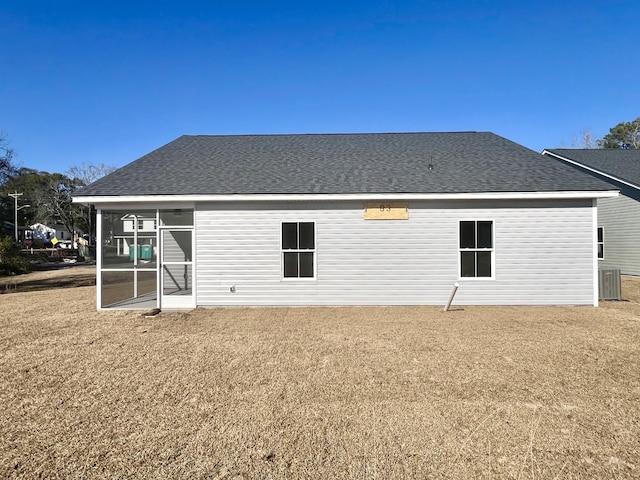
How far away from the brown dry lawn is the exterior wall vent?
10.7 feet

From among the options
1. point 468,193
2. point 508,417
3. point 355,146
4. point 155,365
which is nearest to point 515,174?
point 468,193

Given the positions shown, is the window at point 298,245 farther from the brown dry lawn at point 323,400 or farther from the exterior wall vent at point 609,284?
the exterior wall vent at point 609,284

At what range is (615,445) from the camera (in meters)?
3.41

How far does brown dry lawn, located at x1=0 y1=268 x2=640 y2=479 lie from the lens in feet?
10.4

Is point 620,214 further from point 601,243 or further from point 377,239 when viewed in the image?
point 377,239

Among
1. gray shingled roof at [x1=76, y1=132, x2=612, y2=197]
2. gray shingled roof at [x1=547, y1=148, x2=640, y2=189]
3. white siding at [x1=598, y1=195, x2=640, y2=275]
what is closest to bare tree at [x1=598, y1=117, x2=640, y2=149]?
gray shingled roof at [x1=547, y1=148, x2=640, y2=189]

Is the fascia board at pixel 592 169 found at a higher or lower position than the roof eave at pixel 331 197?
higher

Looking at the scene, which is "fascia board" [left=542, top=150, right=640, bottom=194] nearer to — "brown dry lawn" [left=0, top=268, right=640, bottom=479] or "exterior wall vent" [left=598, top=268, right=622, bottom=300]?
"exterior wall vent" [left=598, top=268, right=622, bottom=300]

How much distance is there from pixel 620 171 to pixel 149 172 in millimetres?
20398

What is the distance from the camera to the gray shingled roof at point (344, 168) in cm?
991

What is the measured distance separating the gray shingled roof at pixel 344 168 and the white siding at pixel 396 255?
0.53 meters

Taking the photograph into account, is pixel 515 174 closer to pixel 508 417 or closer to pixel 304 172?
pixel 304 172

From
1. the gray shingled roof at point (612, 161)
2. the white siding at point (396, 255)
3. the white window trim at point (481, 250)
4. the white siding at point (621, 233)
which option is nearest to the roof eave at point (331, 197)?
the white siding at point (396, 255)

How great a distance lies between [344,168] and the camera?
11.4m
